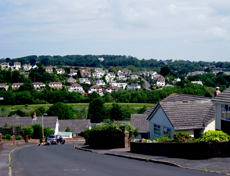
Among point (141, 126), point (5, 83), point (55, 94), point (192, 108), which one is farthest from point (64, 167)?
point (5, 83)

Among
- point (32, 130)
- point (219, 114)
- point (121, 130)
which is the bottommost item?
point (32, 130)

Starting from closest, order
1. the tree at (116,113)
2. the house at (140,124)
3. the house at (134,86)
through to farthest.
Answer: the house at (140,124) < the tree at (116,113) < the house at (134,86)

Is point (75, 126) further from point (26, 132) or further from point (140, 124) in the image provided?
point (140, 124)

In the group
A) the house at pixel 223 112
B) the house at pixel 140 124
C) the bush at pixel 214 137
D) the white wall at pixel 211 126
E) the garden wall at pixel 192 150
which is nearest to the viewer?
the garden wall at pixel 192 150

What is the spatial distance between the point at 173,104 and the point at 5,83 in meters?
137

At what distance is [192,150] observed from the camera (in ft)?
42.7

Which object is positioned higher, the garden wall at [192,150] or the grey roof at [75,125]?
the garden wall at [192,150]

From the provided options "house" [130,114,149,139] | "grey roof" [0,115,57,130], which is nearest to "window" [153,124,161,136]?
"house" [130,114,149,139]

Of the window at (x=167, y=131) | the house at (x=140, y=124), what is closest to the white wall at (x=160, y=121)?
the window at (x=167, y=131)

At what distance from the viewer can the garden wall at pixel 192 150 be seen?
12461 mm

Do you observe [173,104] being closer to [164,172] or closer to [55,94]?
[164,172]

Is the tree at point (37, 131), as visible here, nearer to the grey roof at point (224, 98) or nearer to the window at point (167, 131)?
the window at point (167, 131)

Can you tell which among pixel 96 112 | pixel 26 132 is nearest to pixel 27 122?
pixel 26 132

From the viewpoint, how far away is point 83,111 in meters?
91.8
